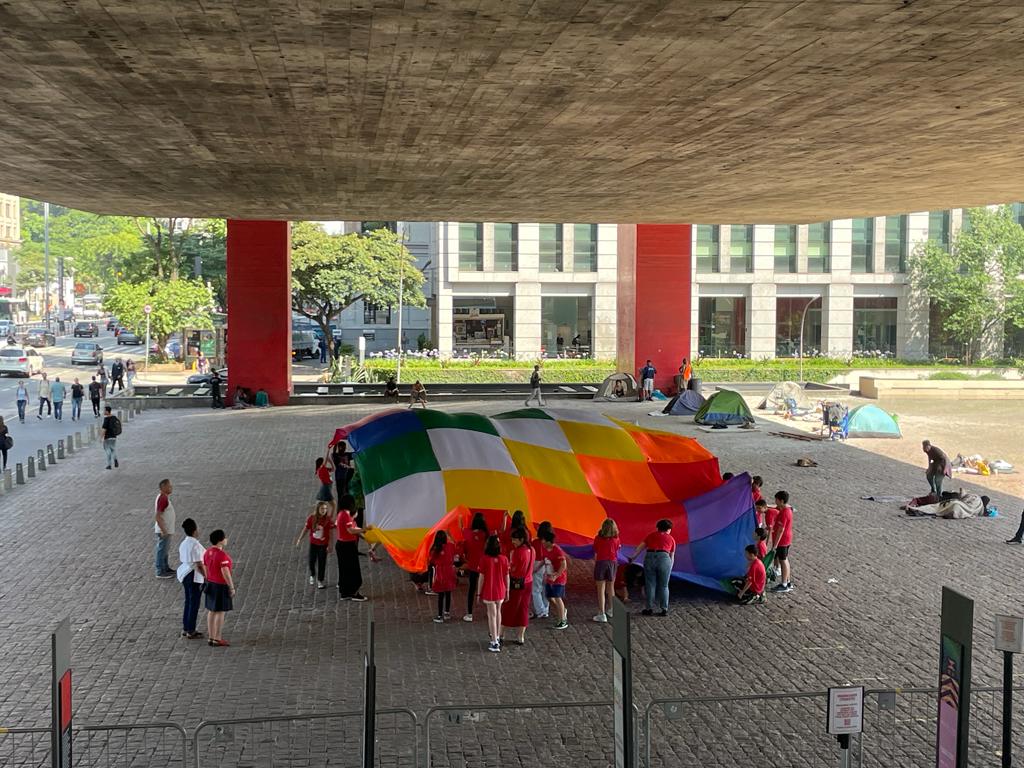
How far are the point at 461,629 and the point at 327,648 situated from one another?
1731 millimetres

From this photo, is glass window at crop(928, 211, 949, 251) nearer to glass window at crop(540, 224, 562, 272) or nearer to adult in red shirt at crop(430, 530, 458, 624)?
glass window at crop(540, 224, 562, 272)

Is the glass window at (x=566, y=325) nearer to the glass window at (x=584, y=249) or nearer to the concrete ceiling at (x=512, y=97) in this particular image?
the glass window at (x=584, y=249)

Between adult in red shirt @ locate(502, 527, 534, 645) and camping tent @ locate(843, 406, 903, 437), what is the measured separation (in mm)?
21445

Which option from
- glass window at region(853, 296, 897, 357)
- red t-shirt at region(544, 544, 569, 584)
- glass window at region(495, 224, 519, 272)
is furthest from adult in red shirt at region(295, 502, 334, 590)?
glass window at region(853, 296, 897, 357)

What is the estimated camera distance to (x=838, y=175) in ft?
86.1

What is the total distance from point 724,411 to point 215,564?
24217 millimetres

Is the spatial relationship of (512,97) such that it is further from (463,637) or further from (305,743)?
(305,743)

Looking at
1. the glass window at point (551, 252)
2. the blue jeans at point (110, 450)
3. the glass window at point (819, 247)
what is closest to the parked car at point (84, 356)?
the glass window at point (551, 252)

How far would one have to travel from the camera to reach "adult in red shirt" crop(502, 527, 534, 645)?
44.1ft

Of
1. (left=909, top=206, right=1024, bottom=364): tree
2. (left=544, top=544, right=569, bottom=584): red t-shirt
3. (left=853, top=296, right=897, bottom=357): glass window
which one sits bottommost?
(left=544, top=544, right=569, bottom=584): red t-shirt

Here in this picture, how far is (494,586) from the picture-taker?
12969 mm

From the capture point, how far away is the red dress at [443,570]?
1407 centimetres

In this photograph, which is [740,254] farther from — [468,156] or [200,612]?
[200,612]

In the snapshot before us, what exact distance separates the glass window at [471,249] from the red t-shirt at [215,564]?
51.4 meters
